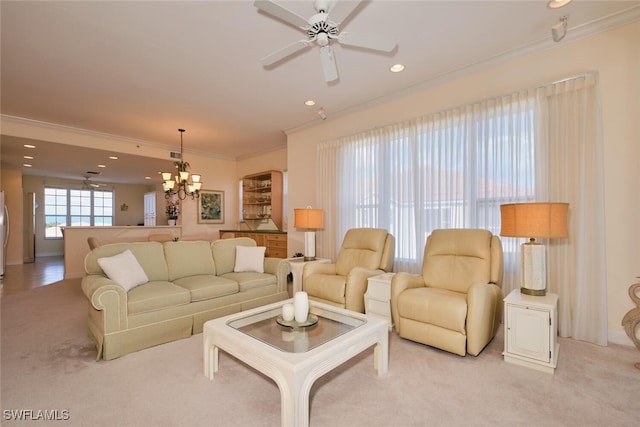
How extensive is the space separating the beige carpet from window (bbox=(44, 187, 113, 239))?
9.40m

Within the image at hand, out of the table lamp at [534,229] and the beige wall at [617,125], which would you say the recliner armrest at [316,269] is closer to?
the table lamp at [534,229]

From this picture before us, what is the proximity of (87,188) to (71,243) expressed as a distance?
5.46m

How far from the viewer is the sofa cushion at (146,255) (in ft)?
9.71

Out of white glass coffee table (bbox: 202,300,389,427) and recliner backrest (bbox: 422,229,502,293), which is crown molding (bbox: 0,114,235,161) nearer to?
white glass coffee table (bbox: 202,300,389,427)

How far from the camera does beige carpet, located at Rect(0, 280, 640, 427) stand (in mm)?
1658

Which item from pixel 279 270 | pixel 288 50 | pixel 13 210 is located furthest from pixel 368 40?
pixel 13 210

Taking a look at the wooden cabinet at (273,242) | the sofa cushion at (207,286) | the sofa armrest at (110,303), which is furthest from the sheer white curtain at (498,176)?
the sofa armrest at (110,303)

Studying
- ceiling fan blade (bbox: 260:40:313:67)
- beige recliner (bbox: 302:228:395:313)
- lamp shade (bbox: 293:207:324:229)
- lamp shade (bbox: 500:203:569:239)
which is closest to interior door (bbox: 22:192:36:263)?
lamp shade (bbox: 293:207:324:229)

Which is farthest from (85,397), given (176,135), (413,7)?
(176,135)

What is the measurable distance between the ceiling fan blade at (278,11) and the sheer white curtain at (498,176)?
7.50 feet

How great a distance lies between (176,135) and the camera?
5.72 m

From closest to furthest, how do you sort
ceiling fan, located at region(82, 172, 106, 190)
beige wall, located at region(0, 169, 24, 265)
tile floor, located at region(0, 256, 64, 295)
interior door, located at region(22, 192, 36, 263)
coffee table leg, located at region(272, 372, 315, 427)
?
coffee table leg, located at region(272, 372, 315, 427), tile floor, located at region(0, 256, 64, 295), beige wall, located at region(0, 169, 24, 265), interior door, located at region(22, 192, 36, 263), ceiling fan, located at region(82, 172, 106, 190)

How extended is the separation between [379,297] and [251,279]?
1.50m

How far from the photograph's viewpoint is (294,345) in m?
1.78
